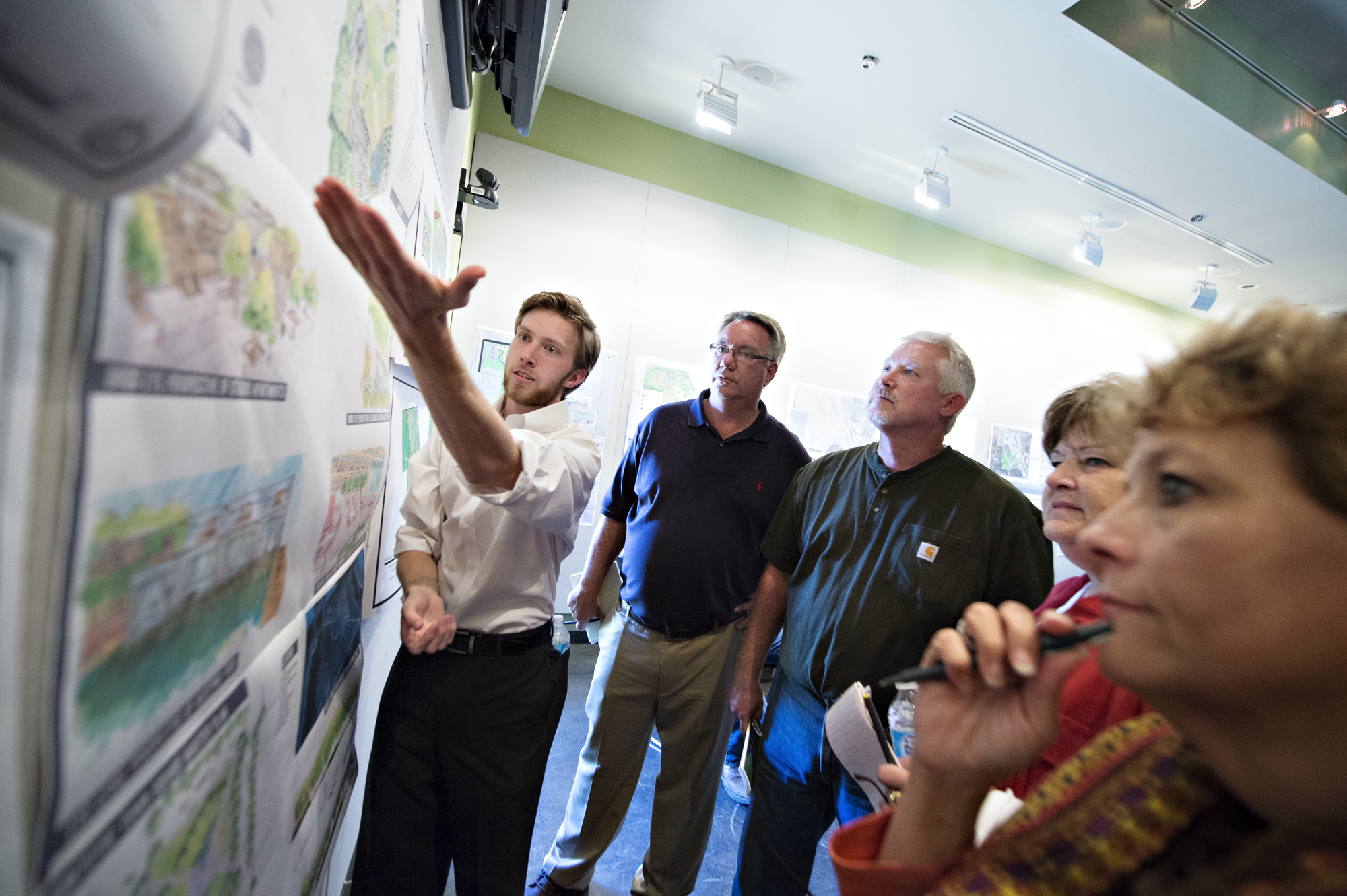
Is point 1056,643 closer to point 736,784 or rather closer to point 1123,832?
point 1123,832

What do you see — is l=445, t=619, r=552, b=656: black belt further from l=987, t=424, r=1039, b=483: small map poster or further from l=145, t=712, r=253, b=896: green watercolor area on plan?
l=987, t=424, r=1039, b=483: small map poster

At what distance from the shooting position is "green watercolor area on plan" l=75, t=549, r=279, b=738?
0.33m

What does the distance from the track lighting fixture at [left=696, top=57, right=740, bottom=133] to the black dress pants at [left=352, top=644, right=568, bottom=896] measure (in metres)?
3.58

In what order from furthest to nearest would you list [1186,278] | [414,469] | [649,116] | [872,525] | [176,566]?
[1186,278], [649,116], [872,525], [414,469], [176,566]

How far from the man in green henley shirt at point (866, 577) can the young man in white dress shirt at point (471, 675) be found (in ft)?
2.72

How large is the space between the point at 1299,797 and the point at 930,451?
59.3 inches

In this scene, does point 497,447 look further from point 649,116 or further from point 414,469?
point 649,116

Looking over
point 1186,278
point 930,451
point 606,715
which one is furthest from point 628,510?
point 1186,278

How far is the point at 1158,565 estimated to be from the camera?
0.46 m

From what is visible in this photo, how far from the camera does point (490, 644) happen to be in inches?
49.4

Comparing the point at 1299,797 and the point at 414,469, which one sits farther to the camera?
the point at 414,469

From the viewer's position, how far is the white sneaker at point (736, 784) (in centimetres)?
271

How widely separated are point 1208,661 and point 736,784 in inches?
112

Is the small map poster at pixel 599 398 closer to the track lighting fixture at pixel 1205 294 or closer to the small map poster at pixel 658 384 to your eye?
the small map poster at pixel 658 384
